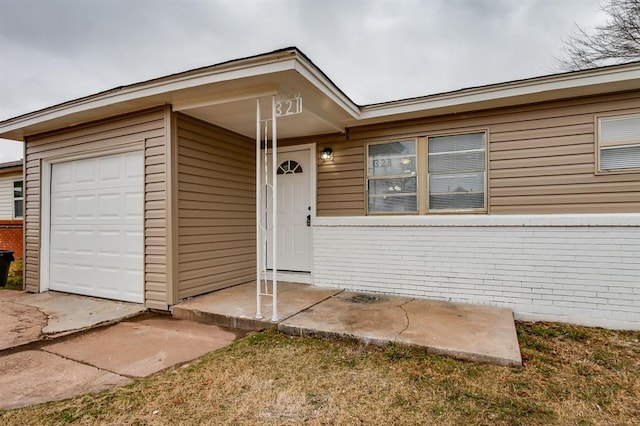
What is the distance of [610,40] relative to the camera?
889 cm

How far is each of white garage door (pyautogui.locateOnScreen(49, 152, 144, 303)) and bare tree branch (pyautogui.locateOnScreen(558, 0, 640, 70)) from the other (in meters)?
11.8

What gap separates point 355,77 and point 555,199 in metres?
14.1

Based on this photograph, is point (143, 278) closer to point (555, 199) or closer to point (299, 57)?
point (299, 57)

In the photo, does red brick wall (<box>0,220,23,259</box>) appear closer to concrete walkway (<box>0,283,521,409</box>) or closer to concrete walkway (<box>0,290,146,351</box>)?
concrete walkway (<box>0,290,146,351</box>)

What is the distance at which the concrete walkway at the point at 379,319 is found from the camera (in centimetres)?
290

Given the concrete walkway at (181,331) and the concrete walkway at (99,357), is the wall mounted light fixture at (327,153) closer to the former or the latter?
the concrete walkway at (181,331)

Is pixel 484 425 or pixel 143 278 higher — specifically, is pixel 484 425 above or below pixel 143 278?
below

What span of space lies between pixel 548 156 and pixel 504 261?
1463 millimetres

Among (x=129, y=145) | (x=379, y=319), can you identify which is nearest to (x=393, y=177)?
(x=379, y=319)

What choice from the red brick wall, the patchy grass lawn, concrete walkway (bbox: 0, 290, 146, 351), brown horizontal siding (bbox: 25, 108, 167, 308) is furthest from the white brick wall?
the red brick wall

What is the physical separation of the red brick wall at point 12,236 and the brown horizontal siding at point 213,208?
853 centimetres

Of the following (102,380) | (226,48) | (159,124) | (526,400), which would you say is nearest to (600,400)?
(526,400)

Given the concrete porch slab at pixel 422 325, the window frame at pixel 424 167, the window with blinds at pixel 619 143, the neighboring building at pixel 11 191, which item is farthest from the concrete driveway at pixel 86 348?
the neighboring building at pixel 11 191

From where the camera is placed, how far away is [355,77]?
1653cm
